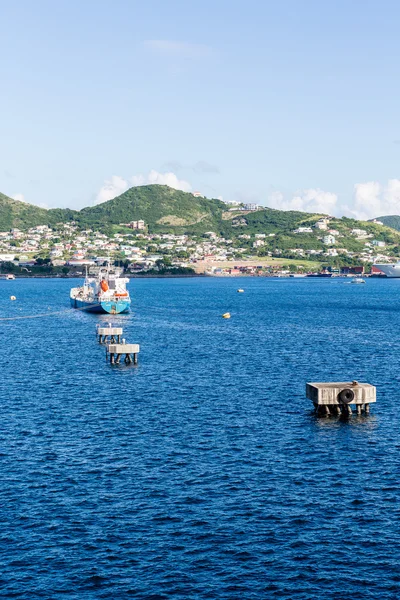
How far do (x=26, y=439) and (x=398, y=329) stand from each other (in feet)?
383

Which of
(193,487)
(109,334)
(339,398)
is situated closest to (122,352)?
(109,334)

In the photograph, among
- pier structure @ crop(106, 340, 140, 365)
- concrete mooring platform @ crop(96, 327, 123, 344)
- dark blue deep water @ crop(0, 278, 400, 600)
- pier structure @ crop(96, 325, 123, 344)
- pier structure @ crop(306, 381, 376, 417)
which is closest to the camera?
dark blue deep water @ crop(0, 278, 400, 600)

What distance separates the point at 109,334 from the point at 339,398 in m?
64.3

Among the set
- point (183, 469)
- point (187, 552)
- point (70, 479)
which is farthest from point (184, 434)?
point (187, 552)

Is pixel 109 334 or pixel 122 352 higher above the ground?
pixel 109 334

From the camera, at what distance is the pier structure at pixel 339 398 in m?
77.1

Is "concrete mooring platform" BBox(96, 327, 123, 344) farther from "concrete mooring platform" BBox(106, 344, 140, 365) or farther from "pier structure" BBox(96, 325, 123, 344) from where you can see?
"concrete mooring platform" BBox(106, 344, 140, 365)

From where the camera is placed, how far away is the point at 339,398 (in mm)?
77312

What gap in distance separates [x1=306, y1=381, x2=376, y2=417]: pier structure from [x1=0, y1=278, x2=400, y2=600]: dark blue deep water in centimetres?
147

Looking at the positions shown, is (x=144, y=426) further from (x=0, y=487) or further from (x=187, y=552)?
(x=187, y=552)

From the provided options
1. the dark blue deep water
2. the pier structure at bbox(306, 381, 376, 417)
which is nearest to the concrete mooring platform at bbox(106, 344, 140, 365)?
the dark blue deep water

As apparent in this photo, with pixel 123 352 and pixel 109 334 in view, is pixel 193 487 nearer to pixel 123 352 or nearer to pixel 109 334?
pixel 123 352

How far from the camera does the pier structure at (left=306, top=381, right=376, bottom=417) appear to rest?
7712 cm

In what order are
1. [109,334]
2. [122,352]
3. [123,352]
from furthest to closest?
[109,334], [123,352], [122,352]
